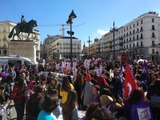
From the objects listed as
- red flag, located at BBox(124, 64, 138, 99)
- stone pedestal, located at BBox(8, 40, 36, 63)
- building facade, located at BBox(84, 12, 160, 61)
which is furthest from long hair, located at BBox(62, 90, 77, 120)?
building facade, located at BBox(84, 12, 160, 61)

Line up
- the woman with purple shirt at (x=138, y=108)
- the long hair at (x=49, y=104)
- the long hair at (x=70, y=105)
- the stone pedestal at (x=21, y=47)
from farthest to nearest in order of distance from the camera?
1. the stone pedestal at (x=21, y=47)
2. the long hair at (x=70, y=105)
3. the woman with purple shirt at (x=138, y=108)
4. the long hair at (x=49, y=104)

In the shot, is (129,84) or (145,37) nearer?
(129,84)

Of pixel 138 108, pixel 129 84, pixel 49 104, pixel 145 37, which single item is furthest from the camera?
pixel 145 37

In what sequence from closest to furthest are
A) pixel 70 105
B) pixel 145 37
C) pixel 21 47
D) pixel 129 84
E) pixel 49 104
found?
pixel 49 104, pixel 70 105, pixel 129 84, pixel 21 47, pixel 145 37

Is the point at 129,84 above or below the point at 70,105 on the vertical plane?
above

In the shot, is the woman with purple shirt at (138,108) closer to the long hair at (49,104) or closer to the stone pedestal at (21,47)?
the long hair at (49,104)

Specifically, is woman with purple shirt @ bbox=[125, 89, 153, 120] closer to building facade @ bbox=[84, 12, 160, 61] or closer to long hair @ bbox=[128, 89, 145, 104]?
long hair @ bbox=[128, 89, 145, 104]

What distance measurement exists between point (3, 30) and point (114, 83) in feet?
387

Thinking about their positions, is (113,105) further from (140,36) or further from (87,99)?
(140,36)

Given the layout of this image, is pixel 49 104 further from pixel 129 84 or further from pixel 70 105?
pixel 129 84

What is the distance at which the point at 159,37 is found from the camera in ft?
354

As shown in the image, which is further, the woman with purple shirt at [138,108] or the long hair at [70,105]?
the long hair at [70,105]

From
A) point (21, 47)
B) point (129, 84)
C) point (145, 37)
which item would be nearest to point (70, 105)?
point (129, 84)

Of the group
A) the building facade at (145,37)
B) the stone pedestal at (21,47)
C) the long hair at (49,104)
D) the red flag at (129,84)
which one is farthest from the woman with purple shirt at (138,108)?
the building facade at (145,37)
